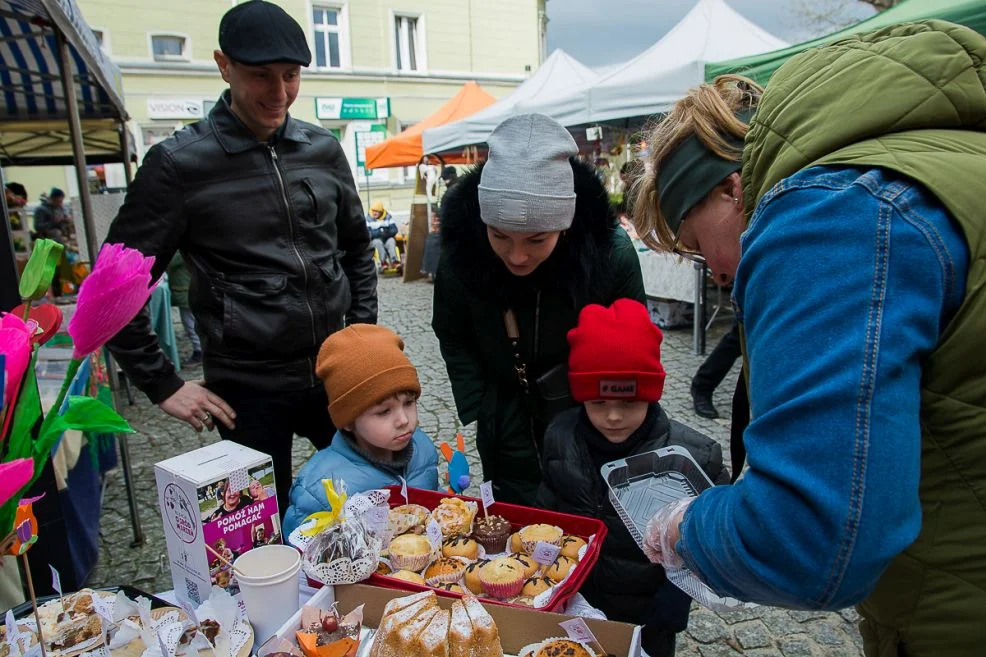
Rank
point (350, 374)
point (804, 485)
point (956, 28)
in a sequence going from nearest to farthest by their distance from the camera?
1. point (804, 485)
2. point (956, 28)
3. point (350, 374)

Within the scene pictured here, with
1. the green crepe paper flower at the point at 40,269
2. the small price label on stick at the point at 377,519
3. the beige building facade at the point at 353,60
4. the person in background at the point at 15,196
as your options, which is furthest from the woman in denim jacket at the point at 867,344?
the beige building facade at the point at 353,60

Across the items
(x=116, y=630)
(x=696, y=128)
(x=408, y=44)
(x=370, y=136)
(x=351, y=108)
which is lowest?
(x=116, y=630)

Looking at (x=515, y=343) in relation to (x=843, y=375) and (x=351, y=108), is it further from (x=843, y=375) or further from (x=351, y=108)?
(x=351, y=108)

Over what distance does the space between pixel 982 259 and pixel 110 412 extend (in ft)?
3.67

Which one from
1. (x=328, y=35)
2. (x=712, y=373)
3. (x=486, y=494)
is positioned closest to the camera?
(x=486, y=494)

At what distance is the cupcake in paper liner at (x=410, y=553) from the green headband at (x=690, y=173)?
863 mm

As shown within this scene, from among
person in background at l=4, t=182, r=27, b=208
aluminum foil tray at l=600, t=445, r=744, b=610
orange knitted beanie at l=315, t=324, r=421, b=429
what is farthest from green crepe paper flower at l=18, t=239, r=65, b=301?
person in background at l=4, t=182, r=27, b=208

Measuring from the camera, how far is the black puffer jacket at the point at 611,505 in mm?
1684

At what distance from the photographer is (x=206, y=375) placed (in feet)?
6.63

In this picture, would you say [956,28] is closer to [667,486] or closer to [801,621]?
[667,486]

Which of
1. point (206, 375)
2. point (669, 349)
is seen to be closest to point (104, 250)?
point (206, 375)

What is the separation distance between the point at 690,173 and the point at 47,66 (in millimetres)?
4704

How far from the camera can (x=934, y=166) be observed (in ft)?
2.16

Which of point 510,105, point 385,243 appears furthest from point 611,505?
point 385,243
